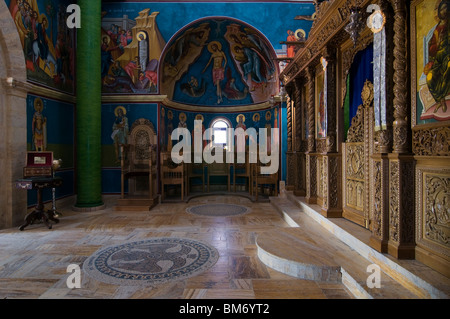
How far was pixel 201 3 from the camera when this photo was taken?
9.50m

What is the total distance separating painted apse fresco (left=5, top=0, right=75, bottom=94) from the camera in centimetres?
640

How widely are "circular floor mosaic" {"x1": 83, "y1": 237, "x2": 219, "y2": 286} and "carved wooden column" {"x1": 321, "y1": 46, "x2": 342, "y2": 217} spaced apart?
2299 mm

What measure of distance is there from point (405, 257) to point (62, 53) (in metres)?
9.59

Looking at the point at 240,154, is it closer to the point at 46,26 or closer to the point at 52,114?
the point at 52,114

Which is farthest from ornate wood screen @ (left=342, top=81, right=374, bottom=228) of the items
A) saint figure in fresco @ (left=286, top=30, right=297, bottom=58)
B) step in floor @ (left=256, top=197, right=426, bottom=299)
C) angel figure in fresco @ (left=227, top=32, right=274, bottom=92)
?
angel figure in fresco @ (left=227, top=32, right=274, bottom=92)

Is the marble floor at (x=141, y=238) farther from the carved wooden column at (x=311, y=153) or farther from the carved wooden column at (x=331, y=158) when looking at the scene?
the carved wooden column at (x=331, y=158)

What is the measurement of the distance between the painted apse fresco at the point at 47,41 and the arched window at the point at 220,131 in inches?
217

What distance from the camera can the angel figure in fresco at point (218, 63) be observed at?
1091 cm

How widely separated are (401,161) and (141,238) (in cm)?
437

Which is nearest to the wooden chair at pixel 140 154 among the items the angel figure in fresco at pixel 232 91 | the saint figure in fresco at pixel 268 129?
the angel figure in fresco at pixel 232 91

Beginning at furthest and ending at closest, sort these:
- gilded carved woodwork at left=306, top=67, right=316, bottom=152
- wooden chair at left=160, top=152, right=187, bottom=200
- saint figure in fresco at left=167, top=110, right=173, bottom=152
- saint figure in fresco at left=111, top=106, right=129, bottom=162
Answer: saint figure in fresco at left=167, top=110, right=173, bottom=152, saint figure in fresco at left=111, top=106, right=129, bottom=162, wooden chair at left=160, top=152, right=187, bottom=200, gilded carved woodwork at left=306, top=67, right=316, bottom=152

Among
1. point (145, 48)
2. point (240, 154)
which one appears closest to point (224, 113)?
point (240, 154)

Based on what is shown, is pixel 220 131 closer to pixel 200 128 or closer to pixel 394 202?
pixel 200 128

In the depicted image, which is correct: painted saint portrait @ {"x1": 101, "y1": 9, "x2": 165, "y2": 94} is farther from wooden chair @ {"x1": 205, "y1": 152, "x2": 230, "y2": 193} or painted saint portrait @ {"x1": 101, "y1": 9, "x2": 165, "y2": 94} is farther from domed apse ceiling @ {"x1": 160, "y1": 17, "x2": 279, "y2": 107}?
wooden chair @ {"x1": 205, "y1": 152, "x2": 230, "y2": 193}
